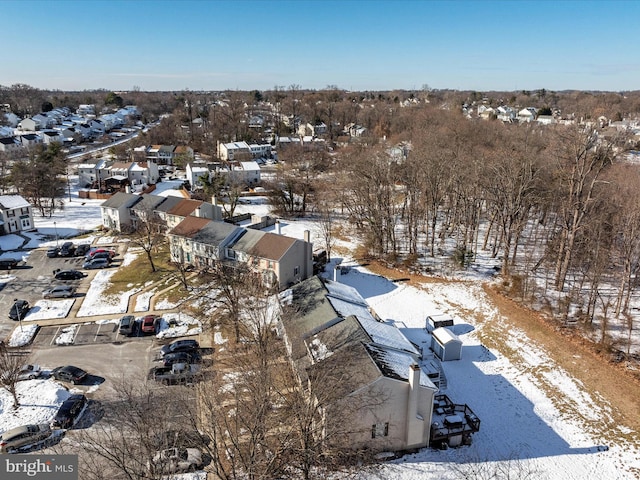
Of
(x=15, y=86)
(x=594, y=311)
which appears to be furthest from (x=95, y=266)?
(x=15, y=86)

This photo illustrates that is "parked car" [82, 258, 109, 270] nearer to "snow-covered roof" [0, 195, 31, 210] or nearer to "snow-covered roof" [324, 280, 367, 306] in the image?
"snow-covered roof" [0, 195, 31, 210]

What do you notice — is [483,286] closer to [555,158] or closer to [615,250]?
[615,250]

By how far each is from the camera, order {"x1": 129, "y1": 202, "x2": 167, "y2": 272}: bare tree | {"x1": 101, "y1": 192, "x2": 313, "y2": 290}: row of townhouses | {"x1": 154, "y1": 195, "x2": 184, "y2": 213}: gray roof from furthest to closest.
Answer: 1. {"x1": 154, "y1": 195, "x2": 184, "y2": 213}: gray roof
2. {"x1": 129, "y1": 202, "x2": 167, "y2": 272}: bare tree
3. {"x1": 101, "y1": 192, "x2": 313, "y2": 290}: row of townhouses

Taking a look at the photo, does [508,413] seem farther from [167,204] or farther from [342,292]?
[167,204]

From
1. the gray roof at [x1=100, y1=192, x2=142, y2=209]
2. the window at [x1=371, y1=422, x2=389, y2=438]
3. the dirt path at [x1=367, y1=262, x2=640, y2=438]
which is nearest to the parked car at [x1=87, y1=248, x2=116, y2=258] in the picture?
the gray roof at [x1=100, y1=192, x2=142, y2=209]

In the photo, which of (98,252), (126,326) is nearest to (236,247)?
(126,326)

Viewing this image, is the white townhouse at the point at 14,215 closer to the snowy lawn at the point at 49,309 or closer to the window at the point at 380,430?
the snowy lawn at the point at 49,309
